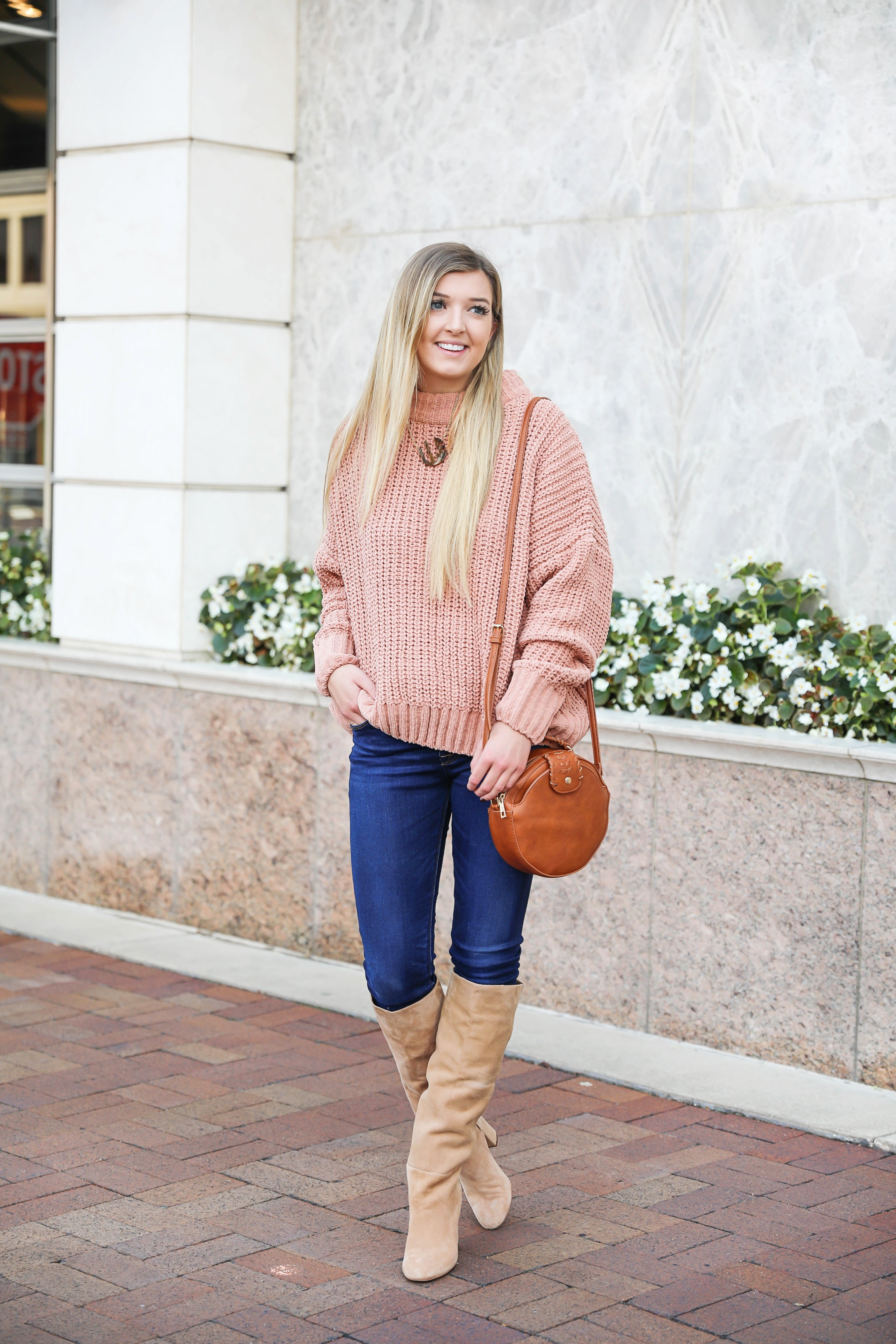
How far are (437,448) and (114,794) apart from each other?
3.59 m

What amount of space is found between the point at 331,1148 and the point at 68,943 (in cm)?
228

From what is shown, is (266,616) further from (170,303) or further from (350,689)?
(350,689)

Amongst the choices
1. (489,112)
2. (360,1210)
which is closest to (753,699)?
(360,1210)

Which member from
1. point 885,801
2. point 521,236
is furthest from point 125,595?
point 885,801

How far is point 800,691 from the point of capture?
16.1 ft

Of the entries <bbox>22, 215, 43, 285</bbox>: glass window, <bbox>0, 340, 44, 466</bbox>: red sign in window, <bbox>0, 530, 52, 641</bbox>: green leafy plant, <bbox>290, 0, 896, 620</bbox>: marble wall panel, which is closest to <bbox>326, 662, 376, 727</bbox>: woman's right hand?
<bbox>290, 0, 896, 620</bbox>: marble wall panel

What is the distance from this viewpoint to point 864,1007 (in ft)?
15.2

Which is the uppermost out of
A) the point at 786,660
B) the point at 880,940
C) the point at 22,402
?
the point at 22,402

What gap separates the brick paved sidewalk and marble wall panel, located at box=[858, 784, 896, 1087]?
0.41 metres

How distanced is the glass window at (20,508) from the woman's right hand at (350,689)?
4.56m

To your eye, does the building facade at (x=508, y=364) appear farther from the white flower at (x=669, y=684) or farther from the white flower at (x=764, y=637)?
the white flower at (x=764, y=637)

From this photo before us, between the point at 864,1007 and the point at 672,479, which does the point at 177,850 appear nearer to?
the point at 672,479

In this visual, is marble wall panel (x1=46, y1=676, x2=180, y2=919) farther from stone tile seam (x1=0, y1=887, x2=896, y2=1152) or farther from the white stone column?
the white stone column

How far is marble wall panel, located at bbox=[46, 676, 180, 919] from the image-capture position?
6504 mm
